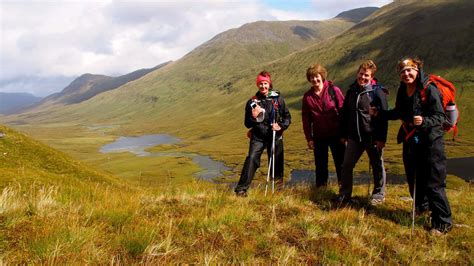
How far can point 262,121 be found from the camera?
10078 millimetres

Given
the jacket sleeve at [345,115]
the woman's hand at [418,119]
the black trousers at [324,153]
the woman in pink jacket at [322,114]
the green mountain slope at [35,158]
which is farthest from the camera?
the green mountain slope at [35,158]

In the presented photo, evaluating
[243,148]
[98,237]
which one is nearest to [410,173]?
[98,237]

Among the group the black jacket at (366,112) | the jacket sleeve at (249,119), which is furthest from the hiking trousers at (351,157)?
the jacket sleeve at (249,119)

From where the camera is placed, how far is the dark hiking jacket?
10.4m

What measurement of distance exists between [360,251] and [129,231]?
12.0ft

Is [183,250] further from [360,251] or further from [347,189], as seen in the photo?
[347,189]

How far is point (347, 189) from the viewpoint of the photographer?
9422mm

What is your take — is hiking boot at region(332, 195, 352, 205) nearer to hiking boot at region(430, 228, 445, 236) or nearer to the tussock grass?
the tussock grass

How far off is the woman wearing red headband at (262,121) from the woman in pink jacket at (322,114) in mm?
824

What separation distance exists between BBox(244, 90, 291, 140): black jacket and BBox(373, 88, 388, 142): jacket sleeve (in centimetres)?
248

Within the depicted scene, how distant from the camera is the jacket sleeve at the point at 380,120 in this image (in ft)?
29.7

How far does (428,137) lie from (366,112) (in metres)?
1.83

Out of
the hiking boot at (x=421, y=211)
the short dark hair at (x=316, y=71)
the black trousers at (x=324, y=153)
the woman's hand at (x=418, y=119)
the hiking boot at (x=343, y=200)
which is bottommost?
the hiking boot at (x=421, y=211)

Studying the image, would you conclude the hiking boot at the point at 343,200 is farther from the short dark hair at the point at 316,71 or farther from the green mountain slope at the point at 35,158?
the green mountain slope at the point at 35,158
